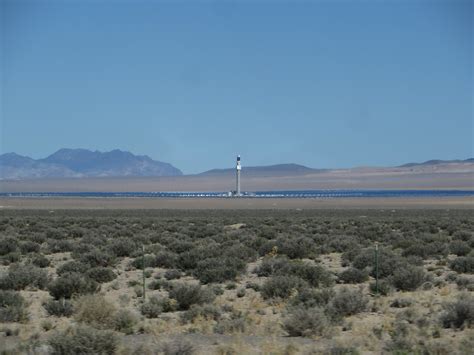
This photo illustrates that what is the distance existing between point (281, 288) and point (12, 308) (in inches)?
262

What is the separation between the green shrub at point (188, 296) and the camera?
17.9 metres

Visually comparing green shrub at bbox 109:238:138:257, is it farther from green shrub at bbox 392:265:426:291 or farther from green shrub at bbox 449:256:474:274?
green shrub at bbox 392:265:426:291

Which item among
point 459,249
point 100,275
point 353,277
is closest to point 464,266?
point 353,277

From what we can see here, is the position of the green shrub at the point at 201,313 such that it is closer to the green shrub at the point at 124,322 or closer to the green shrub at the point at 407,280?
the green shrub at the point at 124,322

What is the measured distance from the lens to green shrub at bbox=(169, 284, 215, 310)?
17.9 metres

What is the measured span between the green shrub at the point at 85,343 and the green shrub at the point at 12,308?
4.17m

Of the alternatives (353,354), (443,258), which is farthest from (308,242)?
(353,354)

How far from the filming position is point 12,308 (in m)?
16.5

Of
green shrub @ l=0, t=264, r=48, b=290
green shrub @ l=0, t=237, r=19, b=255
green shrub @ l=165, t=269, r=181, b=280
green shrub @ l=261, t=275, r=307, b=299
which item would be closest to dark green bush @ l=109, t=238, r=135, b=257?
green shrub @ l=0, t=237, r=19, b=255

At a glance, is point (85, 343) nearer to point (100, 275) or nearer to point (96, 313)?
point (96, 313)

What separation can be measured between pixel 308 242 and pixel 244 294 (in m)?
13.9

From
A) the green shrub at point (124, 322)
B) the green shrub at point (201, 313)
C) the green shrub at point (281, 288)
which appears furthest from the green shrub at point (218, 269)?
the green shrub at point (124, 322)

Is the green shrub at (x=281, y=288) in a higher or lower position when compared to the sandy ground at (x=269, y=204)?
lower

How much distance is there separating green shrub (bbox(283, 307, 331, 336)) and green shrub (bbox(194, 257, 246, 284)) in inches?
320
